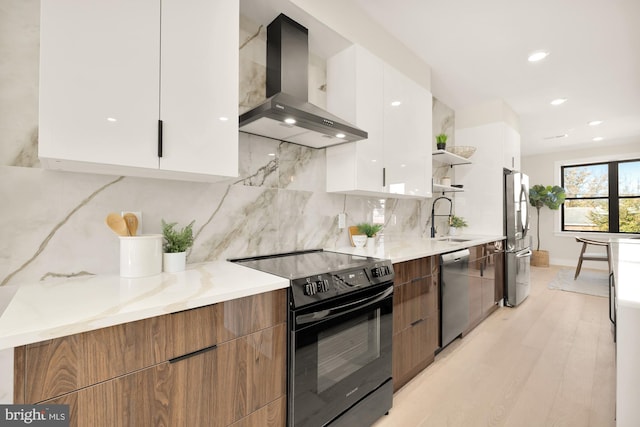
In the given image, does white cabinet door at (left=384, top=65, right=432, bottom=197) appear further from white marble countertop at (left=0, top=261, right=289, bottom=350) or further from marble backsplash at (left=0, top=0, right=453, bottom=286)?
white marble countertop at (left=0, top=261, right=289, bottom=350)

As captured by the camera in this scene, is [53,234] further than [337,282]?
No

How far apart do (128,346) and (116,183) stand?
817 mm

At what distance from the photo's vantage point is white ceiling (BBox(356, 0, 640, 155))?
219 cm

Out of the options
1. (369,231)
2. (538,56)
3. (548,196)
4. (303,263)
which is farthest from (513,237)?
(548,196)

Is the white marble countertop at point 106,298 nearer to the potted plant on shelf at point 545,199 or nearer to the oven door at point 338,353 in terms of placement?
the oven door at point 338,353

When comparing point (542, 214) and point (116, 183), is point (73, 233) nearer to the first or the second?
point (116, 183)

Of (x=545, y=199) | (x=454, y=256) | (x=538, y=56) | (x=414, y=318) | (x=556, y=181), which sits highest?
(x=538, y=56)

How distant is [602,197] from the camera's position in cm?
637

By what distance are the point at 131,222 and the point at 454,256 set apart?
92.6 inches

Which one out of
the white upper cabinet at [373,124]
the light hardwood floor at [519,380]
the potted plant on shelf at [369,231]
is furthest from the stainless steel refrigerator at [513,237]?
the potted plant on shelf at [369,231]

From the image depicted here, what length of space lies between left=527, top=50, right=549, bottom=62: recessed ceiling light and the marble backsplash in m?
2.15

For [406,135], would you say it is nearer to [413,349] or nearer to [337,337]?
[413,349]

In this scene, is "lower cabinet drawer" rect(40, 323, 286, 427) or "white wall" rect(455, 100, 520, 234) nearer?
"lower cabinet drawer" rect(40, 323, 286, 427)

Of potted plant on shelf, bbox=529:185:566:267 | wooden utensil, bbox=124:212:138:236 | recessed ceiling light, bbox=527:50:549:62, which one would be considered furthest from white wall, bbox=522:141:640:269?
wooden utensil, bbox=124:212:138:236
